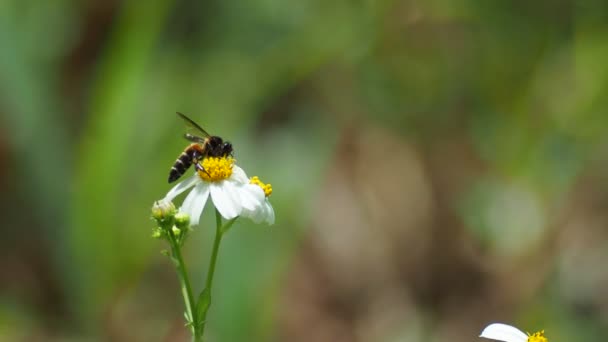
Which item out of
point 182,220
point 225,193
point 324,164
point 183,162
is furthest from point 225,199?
point 324,164

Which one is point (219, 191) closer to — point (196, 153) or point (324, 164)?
point (196, 153)

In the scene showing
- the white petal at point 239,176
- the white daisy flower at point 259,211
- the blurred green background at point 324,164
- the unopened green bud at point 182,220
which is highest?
the blurred green background at point 324,164

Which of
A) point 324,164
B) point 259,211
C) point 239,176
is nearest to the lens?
point 259,211

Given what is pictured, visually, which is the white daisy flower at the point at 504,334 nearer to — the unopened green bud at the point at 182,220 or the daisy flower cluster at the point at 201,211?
the daisy flower cluster at the point at 201,211

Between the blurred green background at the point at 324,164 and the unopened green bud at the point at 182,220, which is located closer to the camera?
the unopened green bud at the point at 182,220

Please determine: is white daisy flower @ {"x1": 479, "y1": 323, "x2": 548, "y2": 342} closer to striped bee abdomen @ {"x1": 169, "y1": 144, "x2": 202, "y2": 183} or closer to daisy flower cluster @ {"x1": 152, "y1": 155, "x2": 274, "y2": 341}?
daisy flower cluster @ {"x1": 152, "y1": 155, "x2": 274, "y2": 341}

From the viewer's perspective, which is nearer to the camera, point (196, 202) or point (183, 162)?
point (196, 202)

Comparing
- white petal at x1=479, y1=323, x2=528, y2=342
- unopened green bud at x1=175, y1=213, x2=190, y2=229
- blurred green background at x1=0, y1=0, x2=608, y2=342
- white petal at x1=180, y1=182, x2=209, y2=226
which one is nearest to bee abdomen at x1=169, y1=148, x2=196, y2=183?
white petal at x1=180, y1=182, x2=209, y2=226

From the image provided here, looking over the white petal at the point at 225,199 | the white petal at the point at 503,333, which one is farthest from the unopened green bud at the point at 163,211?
the white petal at the point at 503,333
